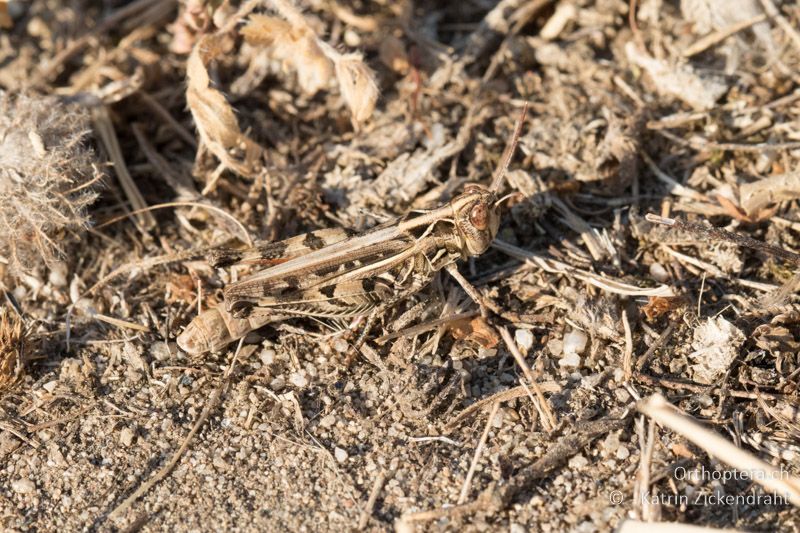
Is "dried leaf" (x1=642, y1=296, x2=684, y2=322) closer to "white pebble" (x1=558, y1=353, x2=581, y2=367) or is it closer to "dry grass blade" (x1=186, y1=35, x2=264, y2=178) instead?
"white pebble" (x1=558, y1=353, x2=581, y2=367)

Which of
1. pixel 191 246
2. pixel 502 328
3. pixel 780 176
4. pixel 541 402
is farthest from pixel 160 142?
pixel 780 176

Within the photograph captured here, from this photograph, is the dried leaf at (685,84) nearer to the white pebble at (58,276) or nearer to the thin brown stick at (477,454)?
the thin brown stick at (477,454)

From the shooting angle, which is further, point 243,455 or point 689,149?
point 689,149

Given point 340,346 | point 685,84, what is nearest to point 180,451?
point 340,346

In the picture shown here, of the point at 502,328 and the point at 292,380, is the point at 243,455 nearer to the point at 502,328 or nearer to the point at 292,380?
the point at 292,380

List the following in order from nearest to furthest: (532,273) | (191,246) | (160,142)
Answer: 1. (532,273)
2. (191,246)
3. (160,142)

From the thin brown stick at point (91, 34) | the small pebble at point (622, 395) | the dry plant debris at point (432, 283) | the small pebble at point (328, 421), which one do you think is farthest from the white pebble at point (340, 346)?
the thin brown stick at point (91, 34)
